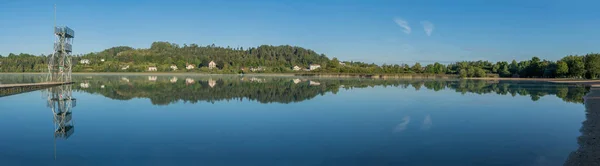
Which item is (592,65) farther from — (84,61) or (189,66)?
(84,61)

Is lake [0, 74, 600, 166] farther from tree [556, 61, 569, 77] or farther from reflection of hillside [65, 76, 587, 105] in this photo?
tree [556, 61, 569, 77]

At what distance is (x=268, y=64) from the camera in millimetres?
125375

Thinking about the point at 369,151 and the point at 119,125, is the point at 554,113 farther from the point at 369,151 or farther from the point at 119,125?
the point at 119,125

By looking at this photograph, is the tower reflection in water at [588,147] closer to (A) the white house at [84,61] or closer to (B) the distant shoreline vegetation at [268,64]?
(B) the distant shoreline vegetation at [268,64]

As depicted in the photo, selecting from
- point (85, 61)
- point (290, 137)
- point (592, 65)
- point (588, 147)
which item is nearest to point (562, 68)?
point (592, 65)

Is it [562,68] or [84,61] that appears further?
[84,61]

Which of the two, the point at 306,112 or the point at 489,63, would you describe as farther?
the point at 489,63

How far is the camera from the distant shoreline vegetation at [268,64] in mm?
72562

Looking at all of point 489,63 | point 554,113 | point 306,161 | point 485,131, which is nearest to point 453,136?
point 485,131

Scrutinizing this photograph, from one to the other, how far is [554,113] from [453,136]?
328 inches

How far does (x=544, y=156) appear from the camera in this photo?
794cm

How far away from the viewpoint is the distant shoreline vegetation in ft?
238

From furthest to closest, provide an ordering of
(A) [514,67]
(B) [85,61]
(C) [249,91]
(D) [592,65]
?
(B) [85,61] < (A) [514,67] < (D) [592,65] < (C) [249,91]

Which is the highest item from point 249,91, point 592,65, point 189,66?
point 592,65
